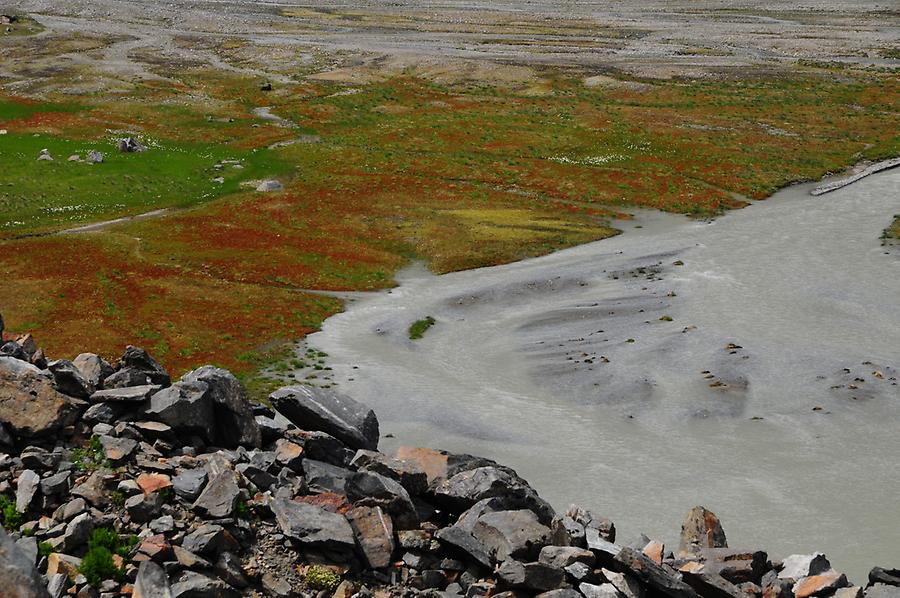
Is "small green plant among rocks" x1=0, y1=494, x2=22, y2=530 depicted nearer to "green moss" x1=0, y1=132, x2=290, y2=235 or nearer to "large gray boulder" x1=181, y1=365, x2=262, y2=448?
"large gray boulder" x1=181, y1=365, x2=262, y2=448

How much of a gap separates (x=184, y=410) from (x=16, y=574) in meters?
9.18

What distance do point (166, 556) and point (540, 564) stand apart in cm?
910

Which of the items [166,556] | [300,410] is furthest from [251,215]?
[166,556]

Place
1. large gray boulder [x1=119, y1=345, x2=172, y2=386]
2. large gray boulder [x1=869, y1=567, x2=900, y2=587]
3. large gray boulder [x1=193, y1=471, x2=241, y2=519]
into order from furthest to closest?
1. large gray boulder [x1=119, y1=345, x2=172, y2=386]
2. large gray boulder [x1=869, y1=567, x2=900, y2=587]
3. large gray boulder [x1=193, y1=471, x2=241, y2=519]

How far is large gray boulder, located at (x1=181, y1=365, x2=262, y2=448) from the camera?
27.7 meters

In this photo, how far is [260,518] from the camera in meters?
23.7

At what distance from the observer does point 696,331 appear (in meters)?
56.6

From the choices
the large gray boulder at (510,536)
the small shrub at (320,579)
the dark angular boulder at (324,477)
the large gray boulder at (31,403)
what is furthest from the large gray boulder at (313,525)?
the large gray boulder at (31,403)

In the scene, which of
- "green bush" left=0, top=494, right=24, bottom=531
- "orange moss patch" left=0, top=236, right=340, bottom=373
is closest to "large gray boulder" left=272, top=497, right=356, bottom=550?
"green bush" left=0, top=494, right=24, bottom=531

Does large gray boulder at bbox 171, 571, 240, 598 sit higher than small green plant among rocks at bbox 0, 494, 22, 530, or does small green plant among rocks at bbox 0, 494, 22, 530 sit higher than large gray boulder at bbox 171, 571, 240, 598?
small green plant among rocks at bbox 0, 494, 22, 530

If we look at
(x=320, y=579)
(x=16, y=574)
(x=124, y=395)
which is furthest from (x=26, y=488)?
(x=320, y=579)

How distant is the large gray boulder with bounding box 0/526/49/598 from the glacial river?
23266mm

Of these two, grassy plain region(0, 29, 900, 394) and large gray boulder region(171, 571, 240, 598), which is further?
grassy plain region(0, 29, 900, 394)

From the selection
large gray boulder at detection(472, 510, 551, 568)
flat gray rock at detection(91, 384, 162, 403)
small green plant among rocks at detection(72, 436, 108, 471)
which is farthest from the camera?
flat gray rock at detection(91, 384, 162, 403)
